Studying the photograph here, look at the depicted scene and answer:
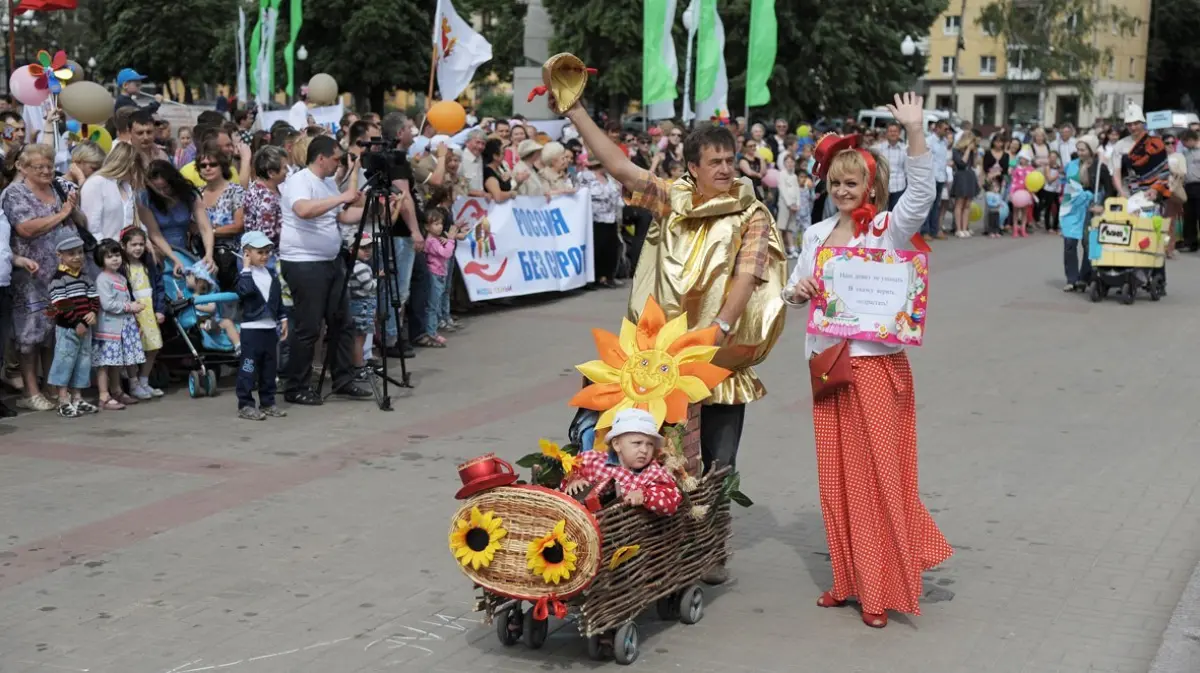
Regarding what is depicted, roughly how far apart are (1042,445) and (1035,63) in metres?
51.6

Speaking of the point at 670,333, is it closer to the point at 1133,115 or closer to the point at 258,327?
the point at 258,327

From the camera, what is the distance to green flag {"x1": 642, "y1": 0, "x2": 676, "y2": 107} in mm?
20844

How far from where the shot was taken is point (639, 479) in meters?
5.25

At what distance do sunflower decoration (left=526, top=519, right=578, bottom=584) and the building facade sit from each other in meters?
72.2

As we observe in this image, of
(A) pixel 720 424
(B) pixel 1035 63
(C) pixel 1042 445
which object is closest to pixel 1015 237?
(C) pixel 1042 445

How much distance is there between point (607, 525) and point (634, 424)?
0.40m

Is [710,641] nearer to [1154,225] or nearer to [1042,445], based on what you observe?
[1042,445]

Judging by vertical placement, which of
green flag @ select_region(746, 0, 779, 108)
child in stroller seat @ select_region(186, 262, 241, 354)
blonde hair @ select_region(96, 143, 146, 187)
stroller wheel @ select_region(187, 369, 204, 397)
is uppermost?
green flag @ select_region(746, 0, 779, 108)

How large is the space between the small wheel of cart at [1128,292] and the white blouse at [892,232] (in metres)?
11.0

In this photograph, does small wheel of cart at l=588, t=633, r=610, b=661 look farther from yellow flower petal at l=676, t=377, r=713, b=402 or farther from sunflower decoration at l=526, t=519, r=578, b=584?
yellow flower petal at l=676, t=377, r=713, b=402

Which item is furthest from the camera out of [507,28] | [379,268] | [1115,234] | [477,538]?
[507,28]

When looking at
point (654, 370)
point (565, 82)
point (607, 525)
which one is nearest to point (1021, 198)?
point (565, 82)

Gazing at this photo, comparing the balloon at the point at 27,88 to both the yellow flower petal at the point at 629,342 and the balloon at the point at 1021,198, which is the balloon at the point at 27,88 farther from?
the balloon at the point at 1021,198

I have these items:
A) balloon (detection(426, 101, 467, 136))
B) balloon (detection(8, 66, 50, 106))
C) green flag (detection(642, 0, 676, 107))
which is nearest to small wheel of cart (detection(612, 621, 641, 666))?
balloon (detection(426, 101, 467, 136))
